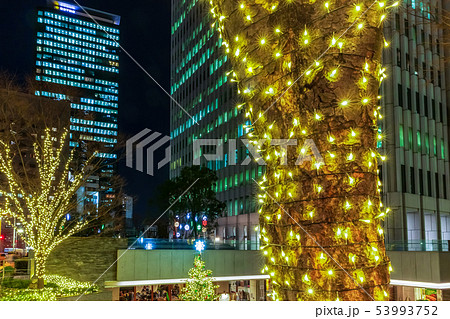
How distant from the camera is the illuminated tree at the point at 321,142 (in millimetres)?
3115

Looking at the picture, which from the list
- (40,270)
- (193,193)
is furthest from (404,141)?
(40,270)

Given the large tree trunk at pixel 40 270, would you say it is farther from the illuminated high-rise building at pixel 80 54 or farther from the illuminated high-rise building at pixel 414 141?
the illuminated high-rise building at pixel 80 54

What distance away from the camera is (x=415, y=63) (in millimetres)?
39094

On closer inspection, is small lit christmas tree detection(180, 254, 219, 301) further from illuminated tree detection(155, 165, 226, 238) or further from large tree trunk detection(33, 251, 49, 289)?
illuminated tree detection(155, 165, 226, 238)

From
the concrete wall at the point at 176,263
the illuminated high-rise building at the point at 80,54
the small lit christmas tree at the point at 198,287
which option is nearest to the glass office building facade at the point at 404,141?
the small lit christmas tree at the point at 198,287

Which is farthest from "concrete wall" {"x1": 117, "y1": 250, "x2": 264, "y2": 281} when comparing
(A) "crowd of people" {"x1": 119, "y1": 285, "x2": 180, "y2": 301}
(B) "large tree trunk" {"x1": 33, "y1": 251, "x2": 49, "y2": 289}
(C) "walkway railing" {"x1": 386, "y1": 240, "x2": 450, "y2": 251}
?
(C) "walkway railing" {"x1": 386, "y1": 240, "x2": 450, "y2": 251}

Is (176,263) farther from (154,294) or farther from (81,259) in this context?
(81,259)

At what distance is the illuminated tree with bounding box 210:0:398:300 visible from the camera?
3.12m

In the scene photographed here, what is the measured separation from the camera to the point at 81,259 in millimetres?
19828

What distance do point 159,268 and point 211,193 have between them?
21736 millimetres

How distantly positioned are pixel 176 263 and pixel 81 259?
484 cm

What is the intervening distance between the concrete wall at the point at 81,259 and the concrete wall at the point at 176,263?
2.81 feet

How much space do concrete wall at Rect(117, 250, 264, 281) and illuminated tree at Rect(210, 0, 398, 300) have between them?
58.2 ft
